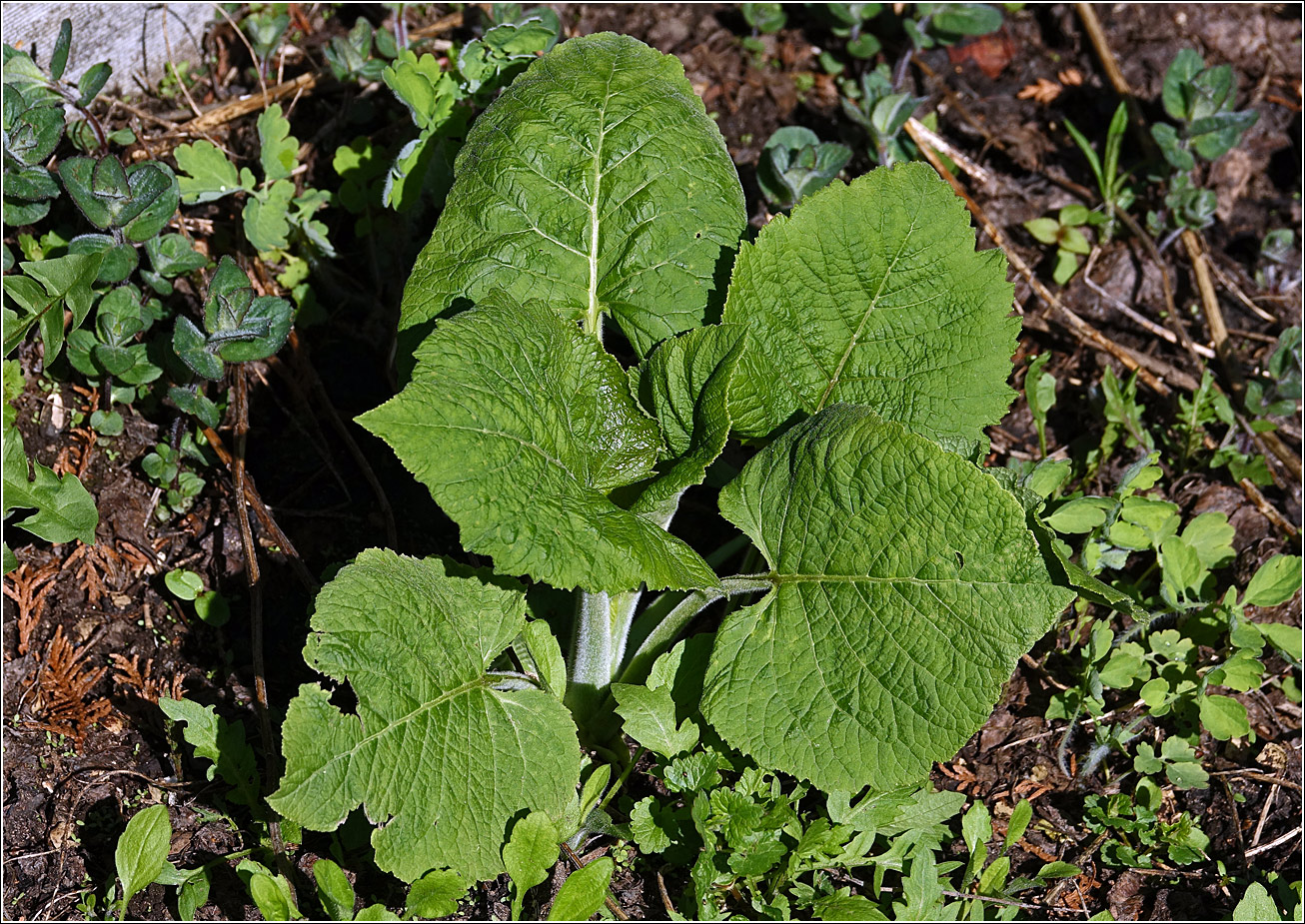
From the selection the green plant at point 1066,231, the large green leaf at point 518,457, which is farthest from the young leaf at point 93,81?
the green plant at point 1066,231

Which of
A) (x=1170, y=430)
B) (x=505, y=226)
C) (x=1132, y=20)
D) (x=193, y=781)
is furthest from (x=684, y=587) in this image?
(x=1132, y=20)

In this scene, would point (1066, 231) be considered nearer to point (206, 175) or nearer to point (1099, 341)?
point (1099, 341)

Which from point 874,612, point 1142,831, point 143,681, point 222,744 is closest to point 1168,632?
point 1142,831

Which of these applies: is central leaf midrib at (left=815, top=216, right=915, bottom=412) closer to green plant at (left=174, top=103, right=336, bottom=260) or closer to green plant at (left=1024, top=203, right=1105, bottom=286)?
green plant at (left=1024, top=203, right=1105, bottom=286)

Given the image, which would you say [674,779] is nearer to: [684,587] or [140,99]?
[684,587]

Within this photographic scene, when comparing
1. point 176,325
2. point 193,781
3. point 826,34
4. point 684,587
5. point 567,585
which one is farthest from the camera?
point 826,34

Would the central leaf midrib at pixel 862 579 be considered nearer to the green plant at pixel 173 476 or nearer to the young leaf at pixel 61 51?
the green plant at pixel 173 476

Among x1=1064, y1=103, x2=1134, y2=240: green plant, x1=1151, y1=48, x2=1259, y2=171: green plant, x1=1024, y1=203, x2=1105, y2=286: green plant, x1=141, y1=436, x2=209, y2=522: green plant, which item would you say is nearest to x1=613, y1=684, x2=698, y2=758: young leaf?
x1=141, y1=436, x2=209, y2=522: green plant
